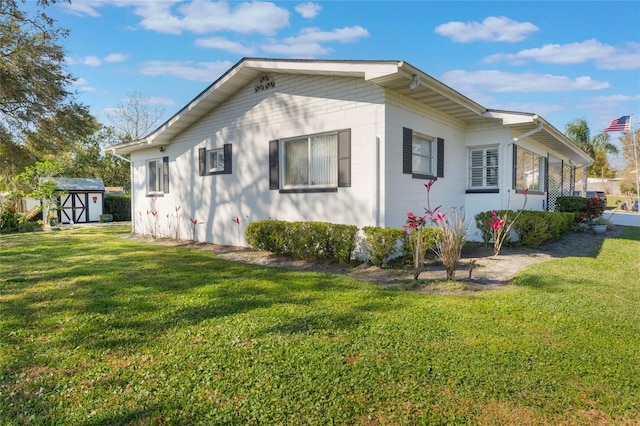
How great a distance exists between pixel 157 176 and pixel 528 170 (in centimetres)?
1240

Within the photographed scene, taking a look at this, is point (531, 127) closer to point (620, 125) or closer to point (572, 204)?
point (572, 204)

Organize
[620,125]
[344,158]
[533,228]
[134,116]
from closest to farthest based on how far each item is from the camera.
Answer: [344,158]
[533,228]
[620,125]
[134,116]

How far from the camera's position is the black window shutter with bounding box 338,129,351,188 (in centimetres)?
747

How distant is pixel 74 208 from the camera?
23109 millimetres

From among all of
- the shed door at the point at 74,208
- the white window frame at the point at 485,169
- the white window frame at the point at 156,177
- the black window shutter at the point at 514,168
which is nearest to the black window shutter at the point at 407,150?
the white window frame at the point at 485,169

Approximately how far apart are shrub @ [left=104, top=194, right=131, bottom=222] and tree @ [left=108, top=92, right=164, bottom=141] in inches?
496

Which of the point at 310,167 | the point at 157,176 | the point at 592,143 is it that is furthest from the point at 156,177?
the point at 592,143

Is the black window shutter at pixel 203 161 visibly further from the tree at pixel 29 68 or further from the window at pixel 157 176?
the tree at pixel 29 68

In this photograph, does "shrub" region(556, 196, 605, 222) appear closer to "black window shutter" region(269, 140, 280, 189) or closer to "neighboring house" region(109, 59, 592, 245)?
"neighboring house" region(109, 59, 592, 245)

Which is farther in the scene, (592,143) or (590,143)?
(592,143)

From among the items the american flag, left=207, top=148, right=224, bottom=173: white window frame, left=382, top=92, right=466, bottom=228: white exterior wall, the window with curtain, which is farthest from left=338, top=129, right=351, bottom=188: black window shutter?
the american flag

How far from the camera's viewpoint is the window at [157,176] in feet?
39.9

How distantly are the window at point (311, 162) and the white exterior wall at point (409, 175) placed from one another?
0.87 meters

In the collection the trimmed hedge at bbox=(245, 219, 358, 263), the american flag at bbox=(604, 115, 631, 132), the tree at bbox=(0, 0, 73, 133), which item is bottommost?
the trimmed hedge at bbox=(245, 219, 358, 263)
